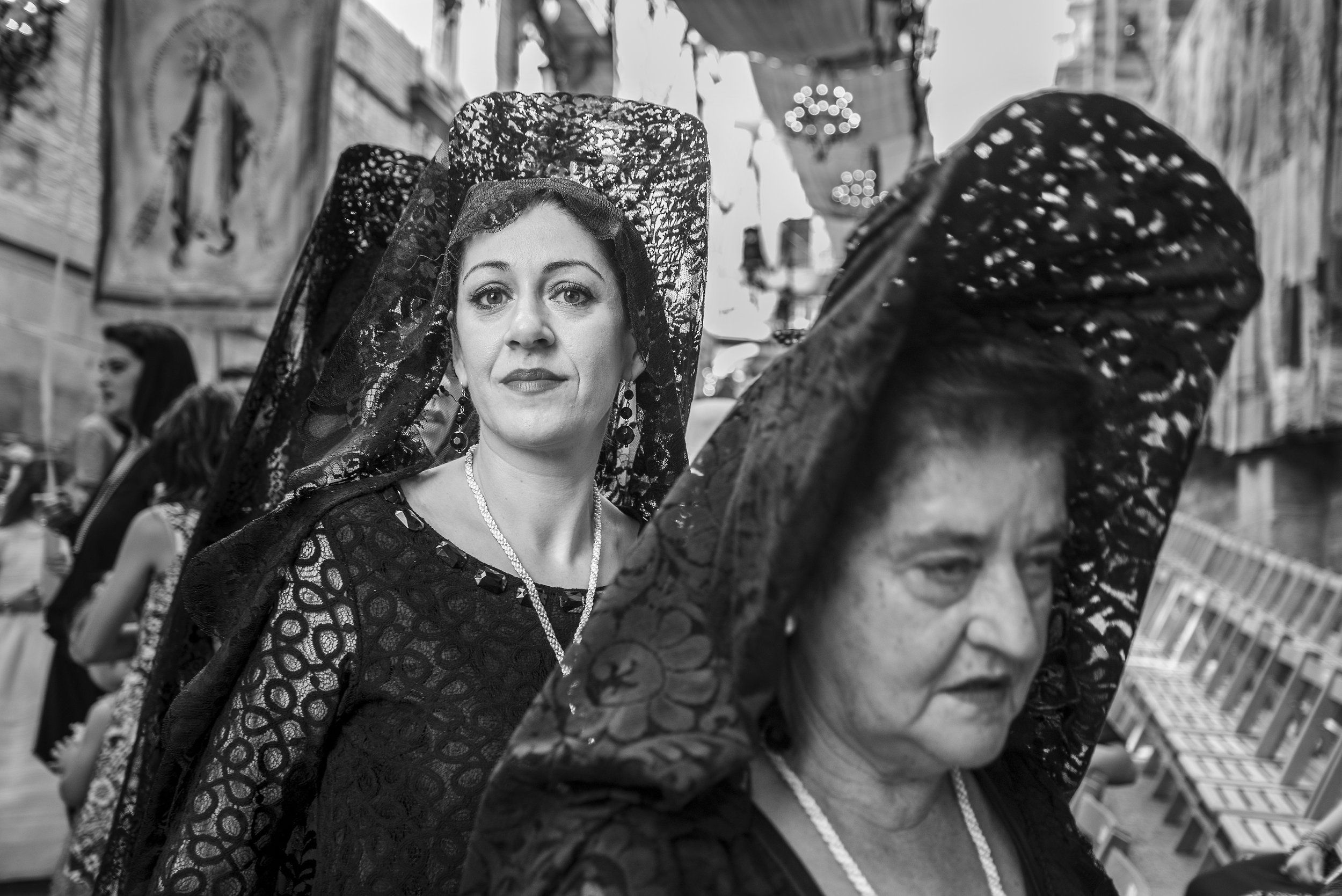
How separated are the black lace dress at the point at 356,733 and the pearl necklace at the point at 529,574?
34 millimetres

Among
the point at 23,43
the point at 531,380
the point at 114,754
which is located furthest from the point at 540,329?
the point at 23,43

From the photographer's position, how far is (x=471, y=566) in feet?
5.38

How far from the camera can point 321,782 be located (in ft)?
4.95

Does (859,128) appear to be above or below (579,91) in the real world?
above

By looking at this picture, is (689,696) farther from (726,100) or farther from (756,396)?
(726,100)

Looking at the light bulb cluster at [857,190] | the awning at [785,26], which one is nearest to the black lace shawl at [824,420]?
the awning at [785,26]

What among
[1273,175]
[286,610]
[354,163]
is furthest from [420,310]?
[1273,175]

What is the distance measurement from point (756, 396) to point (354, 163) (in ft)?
4.32

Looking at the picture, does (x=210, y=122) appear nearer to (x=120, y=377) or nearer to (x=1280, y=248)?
(x=120, y=377)

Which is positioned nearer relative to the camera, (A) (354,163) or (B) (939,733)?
(B) (939,733)

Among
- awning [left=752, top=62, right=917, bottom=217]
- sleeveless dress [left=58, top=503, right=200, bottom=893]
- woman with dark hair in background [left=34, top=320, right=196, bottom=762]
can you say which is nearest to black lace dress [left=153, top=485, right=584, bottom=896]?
sleeveless dress [left=58, top=503, right=200, bottom=893]

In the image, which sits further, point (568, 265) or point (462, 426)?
point (462, 426)

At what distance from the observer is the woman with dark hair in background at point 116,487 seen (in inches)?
145

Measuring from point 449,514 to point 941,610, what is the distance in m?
0.94
